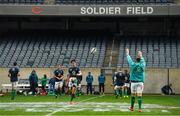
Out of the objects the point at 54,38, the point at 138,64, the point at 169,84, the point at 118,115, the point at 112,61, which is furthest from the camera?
the point at 54,38

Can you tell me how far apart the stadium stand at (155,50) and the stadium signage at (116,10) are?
109 inches

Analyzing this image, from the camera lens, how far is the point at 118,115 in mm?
18062

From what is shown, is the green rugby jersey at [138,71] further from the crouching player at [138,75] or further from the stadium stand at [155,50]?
the stadium stand at [155,50]

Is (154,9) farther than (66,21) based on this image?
No

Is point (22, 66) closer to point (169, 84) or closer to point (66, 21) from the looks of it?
point (66, 21)

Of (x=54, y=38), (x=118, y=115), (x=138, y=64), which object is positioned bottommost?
(x=118, y=115)

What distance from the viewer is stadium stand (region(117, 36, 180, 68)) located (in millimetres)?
43213

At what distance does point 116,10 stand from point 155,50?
444cm

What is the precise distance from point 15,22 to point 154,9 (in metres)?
13.0

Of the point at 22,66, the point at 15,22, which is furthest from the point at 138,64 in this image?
the point at 15,22

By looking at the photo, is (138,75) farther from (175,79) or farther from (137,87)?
(175,79)

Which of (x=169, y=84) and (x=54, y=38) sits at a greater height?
(x=54, y=38)

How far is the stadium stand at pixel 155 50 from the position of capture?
1701 inches

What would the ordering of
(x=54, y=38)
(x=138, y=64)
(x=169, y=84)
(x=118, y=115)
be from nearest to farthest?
(x=118, y=115) < (x=138, y=64) < (x=169, y=84) < (x=54, y=38)
